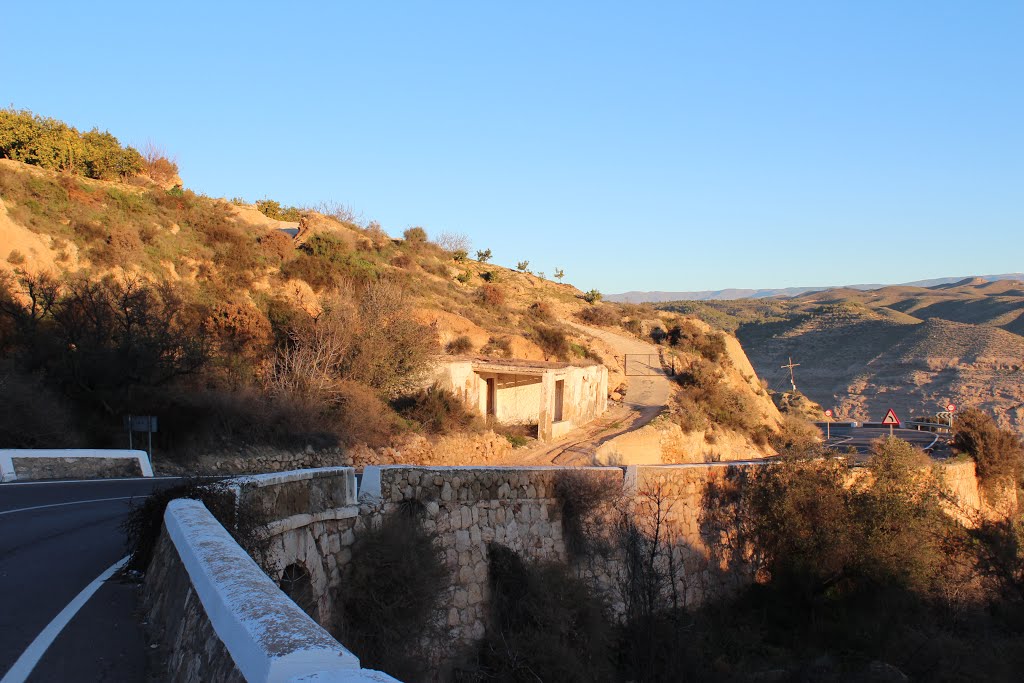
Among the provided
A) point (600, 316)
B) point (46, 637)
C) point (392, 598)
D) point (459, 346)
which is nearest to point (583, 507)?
point (392, 598)

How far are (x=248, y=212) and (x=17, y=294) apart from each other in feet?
82.5

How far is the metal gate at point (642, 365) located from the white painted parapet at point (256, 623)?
4098 centimetres

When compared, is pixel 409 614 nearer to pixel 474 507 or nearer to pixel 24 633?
pixel 474 507

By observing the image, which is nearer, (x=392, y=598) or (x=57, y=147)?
(x=392, y=598)

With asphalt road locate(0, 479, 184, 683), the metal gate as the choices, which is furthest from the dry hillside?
asphalt road locate(0, 479, 184, 683)

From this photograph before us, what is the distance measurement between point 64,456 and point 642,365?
35.5 m

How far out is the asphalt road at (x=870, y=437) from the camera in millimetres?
32684

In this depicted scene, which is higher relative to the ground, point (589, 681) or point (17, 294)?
point (17, 294)

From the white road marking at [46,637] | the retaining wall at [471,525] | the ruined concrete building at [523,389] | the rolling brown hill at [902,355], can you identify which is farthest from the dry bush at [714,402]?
the white road marking at [46,637]

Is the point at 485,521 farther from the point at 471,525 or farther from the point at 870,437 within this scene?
the point at 870,437

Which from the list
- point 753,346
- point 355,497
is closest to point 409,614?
point 355,497

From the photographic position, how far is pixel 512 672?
1133 centimetres

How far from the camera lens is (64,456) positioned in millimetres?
16281

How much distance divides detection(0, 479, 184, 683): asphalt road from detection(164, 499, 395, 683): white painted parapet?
0.79m
